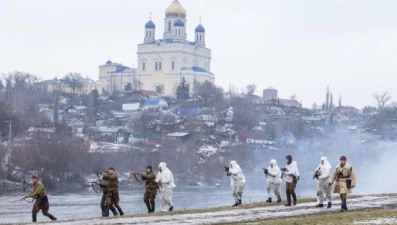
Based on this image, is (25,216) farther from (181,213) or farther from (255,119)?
(255,119)

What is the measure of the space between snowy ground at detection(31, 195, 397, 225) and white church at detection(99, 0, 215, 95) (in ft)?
472

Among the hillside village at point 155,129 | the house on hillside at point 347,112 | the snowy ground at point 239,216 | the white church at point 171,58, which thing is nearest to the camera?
the snowy ground at point 239,216

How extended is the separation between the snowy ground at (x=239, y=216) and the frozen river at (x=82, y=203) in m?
15.2

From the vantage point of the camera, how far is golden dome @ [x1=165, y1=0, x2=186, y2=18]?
173500 millimetres

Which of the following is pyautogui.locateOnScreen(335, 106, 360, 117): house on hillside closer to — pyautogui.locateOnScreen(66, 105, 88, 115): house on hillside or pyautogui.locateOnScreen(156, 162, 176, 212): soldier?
pyautogui.locateOnScreen(66, 105, 88, 115): house on hillside

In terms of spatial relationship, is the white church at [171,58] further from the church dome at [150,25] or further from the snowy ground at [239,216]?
the snowy ground at [239,216]

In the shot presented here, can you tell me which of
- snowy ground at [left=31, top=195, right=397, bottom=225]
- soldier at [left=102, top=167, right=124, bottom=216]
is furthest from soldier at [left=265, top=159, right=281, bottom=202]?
soldier at [left=102, top=167, right=124, bottom=216]

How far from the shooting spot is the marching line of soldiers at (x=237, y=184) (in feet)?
79.0

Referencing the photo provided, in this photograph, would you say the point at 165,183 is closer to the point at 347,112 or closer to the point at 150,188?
the point at 150,188

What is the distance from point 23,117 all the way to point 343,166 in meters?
85.7

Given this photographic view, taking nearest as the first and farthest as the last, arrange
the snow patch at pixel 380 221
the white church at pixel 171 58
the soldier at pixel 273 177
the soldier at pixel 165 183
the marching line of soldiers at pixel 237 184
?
the snow patch at pixel 380 221, the marching line of soldiers at pixel 237 184, the soldier at pixel 165 183, the soldier at pixel 273 177, the white church at pixel 171 58

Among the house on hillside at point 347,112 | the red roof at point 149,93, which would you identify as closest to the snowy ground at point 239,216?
the red roof at point 149,93

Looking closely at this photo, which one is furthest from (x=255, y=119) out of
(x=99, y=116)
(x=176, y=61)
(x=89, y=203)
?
(x=89, y=203)

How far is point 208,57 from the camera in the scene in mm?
180750
